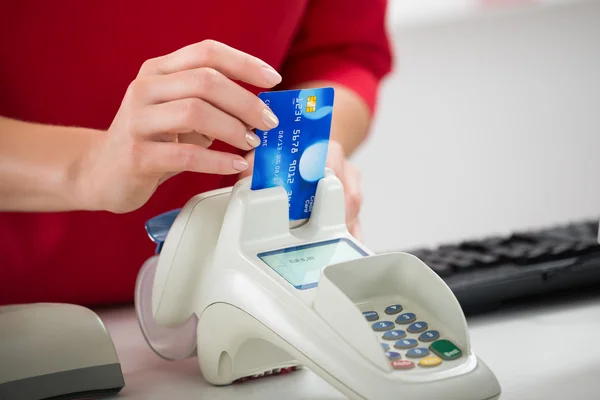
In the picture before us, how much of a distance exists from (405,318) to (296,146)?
14cm

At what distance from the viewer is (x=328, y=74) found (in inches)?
42.8

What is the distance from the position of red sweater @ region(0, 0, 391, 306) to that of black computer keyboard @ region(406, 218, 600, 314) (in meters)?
0.30

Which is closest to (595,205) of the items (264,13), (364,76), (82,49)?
(364,76)

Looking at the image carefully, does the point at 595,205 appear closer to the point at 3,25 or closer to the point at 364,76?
the point at 364,76

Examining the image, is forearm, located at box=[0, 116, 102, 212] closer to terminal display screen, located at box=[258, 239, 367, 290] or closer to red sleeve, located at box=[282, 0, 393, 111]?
terminal display screen, located at box=[258, 239, 367, 290]

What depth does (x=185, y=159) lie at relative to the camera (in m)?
0.64

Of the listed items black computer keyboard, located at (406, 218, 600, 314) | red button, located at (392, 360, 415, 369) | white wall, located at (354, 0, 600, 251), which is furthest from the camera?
white wall, located at (354, 0, 600, 251)

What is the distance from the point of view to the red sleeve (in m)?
1.10

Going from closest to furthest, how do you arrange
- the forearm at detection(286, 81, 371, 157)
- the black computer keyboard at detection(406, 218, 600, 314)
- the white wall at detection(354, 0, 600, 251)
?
the black computer keyboard at detection(406, 218, 600, 314) < the forearm at detection(286, 81, 371, 157) < the white wall at detection(354, 0, 600, 251)

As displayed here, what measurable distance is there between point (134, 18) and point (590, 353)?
55 centimetres

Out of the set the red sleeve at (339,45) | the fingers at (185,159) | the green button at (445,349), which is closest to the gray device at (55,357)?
the fingers at (185,159)

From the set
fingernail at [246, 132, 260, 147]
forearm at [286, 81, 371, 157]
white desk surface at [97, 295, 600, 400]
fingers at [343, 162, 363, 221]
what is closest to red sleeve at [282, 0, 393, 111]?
forearm at [286, 81, 371, 157]

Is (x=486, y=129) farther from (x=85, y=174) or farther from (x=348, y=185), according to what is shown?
(x=85, y=174)

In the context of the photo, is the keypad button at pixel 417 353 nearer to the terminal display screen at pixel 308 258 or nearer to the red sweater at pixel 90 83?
the terminal display screen at pixel 308 258
